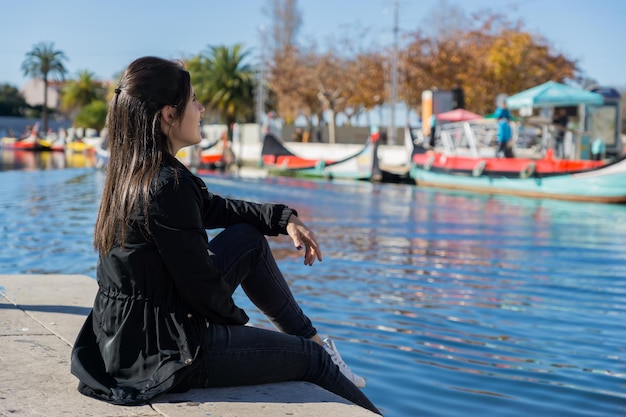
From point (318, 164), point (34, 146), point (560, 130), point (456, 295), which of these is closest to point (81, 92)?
point (34, 146)

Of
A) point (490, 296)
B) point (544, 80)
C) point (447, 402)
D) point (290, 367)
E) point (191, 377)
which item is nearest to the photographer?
point (191, 377)

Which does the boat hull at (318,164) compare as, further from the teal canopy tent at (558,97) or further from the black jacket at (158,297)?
the black jacket at (158,297)

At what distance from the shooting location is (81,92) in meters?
93.3

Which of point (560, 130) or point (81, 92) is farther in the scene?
point (81, 92)

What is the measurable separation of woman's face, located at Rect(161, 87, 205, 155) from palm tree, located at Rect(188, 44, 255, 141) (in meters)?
60.7

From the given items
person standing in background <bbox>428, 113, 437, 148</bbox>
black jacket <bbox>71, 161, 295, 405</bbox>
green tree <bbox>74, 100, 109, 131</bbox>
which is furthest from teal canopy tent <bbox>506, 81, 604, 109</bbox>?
green tree <bbox>74, 100, 109, 131</bbox>

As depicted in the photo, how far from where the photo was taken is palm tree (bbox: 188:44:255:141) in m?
63.7

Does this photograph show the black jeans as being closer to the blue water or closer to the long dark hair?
the long dark hair

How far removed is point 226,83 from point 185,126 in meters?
61.5

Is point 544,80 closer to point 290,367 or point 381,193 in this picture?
point 381,193

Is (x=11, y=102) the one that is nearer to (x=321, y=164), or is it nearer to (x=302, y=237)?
(x=321, y=164)

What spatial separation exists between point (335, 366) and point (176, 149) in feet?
3.23

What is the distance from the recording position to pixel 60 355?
140 inches

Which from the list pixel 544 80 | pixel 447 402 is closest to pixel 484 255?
pixel 447 402
